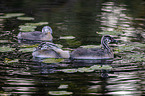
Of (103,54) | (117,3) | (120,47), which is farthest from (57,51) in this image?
(117,3)

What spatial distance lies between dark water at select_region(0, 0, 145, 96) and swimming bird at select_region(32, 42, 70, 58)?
1.05 feet

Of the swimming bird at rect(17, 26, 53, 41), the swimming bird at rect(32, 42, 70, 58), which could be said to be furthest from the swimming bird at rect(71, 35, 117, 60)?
the swimming bird at rect(17, 26, 53, 41)

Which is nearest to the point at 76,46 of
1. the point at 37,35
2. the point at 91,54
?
the point at 91,54

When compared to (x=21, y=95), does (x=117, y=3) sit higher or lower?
higher

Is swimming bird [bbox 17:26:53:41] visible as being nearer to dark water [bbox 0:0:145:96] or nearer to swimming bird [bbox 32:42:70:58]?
dark water [bbox 0:0:145:96]

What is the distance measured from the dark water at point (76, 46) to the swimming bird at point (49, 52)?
319 millimetres

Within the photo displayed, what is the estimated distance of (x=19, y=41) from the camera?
13.2 metres

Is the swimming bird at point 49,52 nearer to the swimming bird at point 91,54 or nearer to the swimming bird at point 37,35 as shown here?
the swimming bird at point 91,54

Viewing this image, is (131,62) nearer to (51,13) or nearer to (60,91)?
(60,91)

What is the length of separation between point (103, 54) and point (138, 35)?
292cm

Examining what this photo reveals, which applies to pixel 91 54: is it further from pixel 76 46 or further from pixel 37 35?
pixel 37 35

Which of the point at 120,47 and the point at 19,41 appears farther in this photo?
the point at 19,41

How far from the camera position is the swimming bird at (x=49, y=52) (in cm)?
1082

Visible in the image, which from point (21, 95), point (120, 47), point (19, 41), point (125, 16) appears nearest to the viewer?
point (21, 95)
